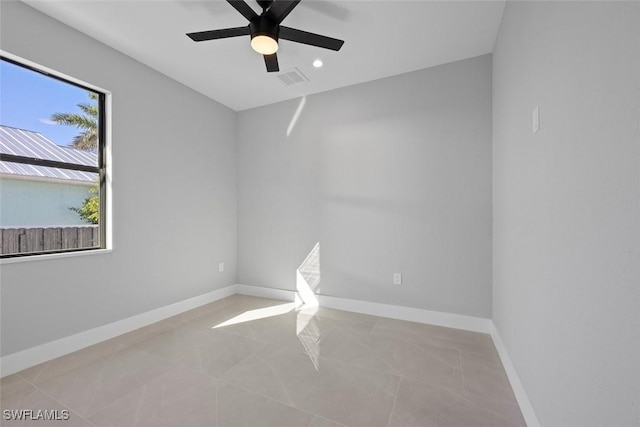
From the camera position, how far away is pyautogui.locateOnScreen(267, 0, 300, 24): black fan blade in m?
1.66

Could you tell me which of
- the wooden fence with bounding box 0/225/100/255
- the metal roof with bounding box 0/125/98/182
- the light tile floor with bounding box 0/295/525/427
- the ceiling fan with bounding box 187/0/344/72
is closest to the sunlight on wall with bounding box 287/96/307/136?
the ceiling fan with bounding box 187/0/344/72

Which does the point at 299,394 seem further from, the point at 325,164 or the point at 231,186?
the point at 231,186

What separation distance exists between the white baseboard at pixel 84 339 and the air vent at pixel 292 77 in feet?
9.75

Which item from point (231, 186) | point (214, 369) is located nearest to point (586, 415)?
point (214, 369)

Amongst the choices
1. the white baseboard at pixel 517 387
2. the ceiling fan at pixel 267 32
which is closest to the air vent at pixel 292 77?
the ceiling fan at pixel 267 32

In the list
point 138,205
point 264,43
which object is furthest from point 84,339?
point 264,43

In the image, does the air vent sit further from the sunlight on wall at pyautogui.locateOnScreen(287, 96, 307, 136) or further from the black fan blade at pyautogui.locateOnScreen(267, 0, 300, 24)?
the black fan blade at pyautogui.locateOnScreen(267, 0, 300, 24)

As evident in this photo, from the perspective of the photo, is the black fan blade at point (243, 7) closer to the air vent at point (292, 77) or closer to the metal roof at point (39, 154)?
the air vent at point (292, 77)

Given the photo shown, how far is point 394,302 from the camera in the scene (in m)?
2.91

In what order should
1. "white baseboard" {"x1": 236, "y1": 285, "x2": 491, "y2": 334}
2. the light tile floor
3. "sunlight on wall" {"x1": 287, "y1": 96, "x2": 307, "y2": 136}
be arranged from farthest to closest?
"sunlight on wall" {"x1": 287, "y1": 96, "x2": 307, "y2": 136} < "white baseboard" {"x1": 236, "y1": 285, "x2": 491, "y2": 334} < the light tile floor

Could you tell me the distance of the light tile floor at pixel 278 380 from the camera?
1.47 m

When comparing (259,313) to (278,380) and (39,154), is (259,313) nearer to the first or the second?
(278,380)

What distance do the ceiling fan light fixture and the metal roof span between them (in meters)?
1.89

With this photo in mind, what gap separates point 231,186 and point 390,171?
2384 millimetres
